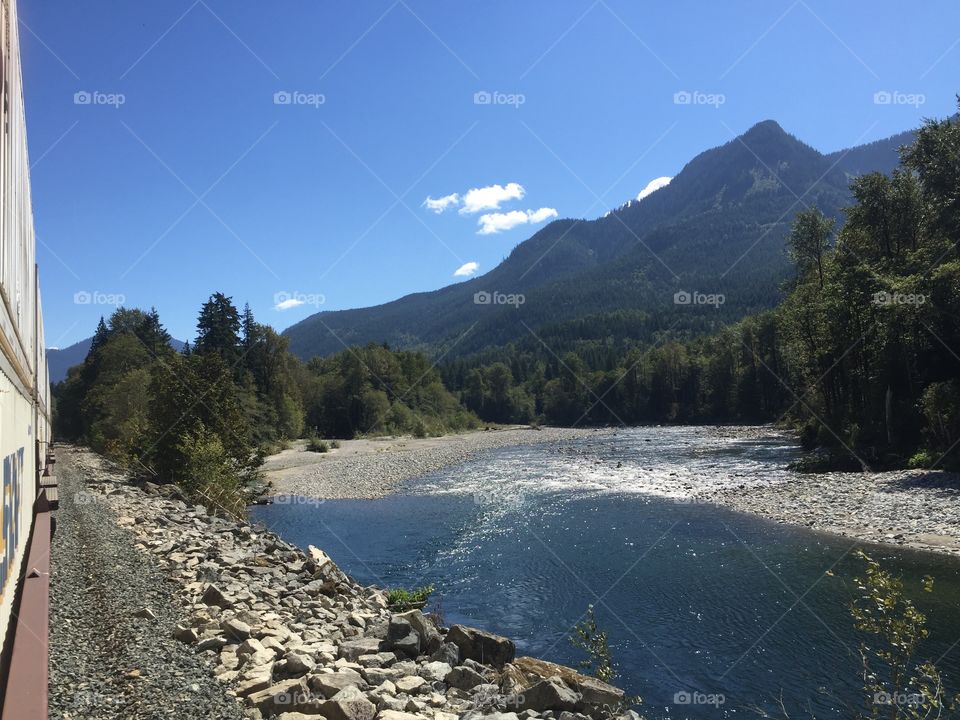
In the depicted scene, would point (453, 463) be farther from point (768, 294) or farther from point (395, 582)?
point (768, 294)

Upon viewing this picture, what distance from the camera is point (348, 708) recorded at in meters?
6.37

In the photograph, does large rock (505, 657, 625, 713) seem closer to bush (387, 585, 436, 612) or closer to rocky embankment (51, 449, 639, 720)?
rocky embankment (51, 449, 639, 720)

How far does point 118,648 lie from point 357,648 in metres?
3.14

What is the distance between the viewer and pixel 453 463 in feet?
165

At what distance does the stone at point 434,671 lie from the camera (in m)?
8.20

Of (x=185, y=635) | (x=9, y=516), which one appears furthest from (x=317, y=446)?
(x=9, y=516)

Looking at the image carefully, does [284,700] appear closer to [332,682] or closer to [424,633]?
[332,682]

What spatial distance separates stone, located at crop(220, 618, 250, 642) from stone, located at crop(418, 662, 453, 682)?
250cm

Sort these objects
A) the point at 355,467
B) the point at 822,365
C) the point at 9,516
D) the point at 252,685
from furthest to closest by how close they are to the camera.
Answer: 1. the point at 355,467
2. the point at 822,365
3. the point at 252,685
4. the point at 9,516

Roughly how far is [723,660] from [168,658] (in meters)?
9.56

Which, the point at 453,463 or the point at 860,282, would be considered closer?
the point at 860,282

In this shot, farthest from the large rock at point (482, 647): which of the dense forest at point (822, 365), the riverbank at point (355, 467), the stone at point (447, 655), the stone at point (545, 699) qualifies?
the riverbank at point (355, 467)

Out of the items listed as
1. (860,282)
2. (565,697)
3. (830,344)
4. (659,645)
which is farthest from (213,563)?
(830,344)

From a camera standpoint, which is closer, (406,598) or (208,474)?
(406,598)
